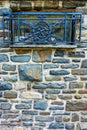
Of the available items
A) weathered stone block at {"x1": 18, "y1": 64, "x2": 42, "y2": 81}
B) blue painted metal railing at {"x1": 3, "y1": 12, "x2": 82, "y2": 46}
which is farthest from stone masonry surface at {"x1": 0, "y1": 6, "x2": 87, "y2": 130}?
blue painted metal railing at {"x1": 3, "y1": 12, "x2": 82, "y2": 46}

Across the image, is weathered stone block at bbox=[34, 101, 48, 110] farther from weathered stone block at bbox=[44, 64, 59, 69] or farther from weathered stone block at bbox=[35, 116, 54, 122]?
weathered stone block at bbox=[44, 64, 59, 69]

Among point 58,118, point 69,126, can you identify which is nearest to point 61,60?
point 58,118

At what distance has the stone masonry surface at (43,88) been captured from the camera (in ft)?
9.66

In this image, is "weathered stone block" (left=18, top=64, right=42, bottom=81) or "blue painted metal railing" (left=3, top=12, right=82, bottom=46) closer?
"blue painted metal railing" (left=3, top=12, right=82, bottom=46)

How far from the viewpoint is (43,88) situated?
9.92 ft

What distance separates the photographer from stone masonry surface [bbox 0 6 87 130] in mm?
2945

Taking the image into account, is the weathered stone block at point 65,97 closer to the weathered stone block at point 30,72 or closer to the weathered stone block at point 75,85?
the weathered stone block at point 75,85

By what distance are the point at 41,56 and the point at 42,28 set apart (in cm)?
33

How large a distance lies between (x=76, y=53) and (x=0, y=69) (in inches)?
36.7

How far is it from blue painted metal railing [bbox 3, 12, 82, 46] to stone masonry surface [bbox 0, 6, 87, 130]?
0.36 ft

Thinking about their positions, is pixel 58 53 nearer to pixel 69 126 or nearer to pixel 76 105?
pixel 76 105

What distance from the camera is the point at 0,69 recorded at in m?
2.97

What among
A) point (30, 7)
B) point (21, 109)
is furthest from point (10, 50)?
point (21, 109)

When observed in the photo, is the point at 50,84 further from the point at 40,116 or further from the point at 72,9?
the point at 72,9
